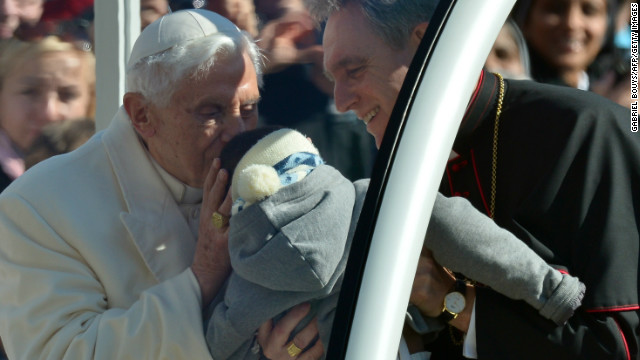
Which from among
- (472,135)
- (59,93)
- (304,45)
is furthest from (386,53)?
(59,93)

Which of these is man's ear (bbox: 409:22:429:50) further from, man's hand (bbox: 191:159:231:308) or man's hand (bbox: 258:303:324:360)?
man's hand (bbox: 258:303:324:360)

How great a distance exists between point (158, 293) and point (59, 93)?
1.25m

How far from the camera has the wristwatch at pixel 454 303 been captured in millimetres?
2100

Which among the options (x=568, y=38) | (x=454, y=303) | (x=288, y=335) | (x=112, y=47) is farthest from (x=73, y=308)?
(x=568, y=38)

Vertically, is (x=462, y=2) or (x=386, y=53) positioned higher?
(x=462, y=2)

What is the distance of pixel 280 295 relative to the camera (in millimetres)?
2000

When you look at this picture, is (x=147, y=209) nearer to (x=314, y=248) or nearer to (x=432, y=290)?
(x=314, y=248)

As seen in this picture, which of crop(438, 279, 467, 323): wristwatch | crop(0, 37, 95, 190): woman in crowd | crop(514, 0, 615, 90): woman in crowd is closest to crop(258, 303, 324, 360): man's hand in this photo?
crop(438, 279, 467, 323): wristwatch

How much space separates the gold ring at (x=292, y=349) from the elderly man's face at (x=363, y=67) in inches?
21.0

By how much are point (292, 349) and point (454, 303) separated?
1.21 feet

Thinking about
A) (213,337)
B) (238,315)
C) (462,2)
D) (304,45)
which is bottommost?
(213,337)

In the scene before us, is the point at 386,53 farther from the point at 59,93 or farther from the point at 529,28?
the point at 59,93

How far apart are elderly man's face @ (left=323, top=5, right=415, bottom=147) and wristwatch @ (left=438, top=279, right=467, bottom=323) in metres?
0.40

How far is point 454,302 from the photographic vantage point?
2105 mm
